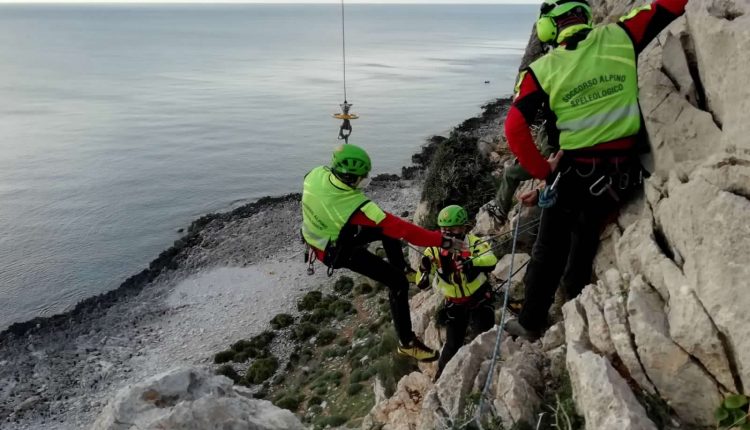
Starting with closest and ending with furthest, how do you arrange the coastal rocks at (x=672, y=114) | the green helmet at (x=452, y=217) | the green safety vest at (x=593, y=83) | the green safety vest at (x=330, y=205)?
the coastal rocks at (x=672, y=114) → the green safety vest at (x=593, y=83) → the green safety vest at (x=330, y=205) → the green helmet at (x=452, y=217)

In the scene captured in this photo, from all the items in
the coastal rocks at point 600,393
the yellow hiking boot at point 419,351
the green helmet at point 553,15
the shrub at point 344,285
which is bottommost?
the shrub at point 344,285

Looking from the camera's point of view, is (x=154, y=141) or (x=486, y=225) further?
(x=154, y=141)

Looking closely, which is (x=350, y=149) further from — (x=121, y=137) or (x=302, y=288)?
(x=121, y=137)

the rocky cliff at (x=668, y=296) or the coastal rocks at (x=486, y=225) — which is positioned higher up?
the rocky cliff at (x=668, y=296)

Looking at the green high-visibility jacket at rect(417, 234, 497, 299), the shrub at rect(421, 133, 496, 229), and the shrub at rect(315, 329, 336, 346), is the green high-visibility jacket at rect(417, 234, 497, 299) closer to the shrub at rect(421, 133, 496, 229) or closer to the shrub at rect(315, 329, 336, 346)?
the shrub at rect(421, 133, 496, 229)

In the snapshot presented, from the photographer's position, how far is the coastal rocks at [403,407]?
8.94 metres

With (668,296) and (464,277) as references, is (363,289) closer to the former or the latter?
(464,277)

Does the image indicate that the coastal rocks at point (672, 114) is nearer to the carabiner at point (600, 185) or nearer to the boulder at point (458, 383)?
the carabiner at point (600, 185)

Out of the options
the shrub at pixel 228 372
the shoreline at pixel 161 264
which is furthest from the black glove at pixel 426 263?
the shoreline at pixel 161 264

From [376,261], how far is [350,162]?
6.69ft

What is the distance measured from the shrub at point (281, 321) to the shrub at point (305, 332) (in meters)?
1.29

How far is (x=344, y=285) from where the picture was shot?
1120 inches

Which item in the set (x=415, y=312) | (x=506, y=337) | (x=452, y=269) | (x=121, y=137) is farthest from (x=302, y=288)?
(x=121, y=137)

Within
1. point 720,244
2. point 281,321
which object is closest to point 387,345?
point 281,321
